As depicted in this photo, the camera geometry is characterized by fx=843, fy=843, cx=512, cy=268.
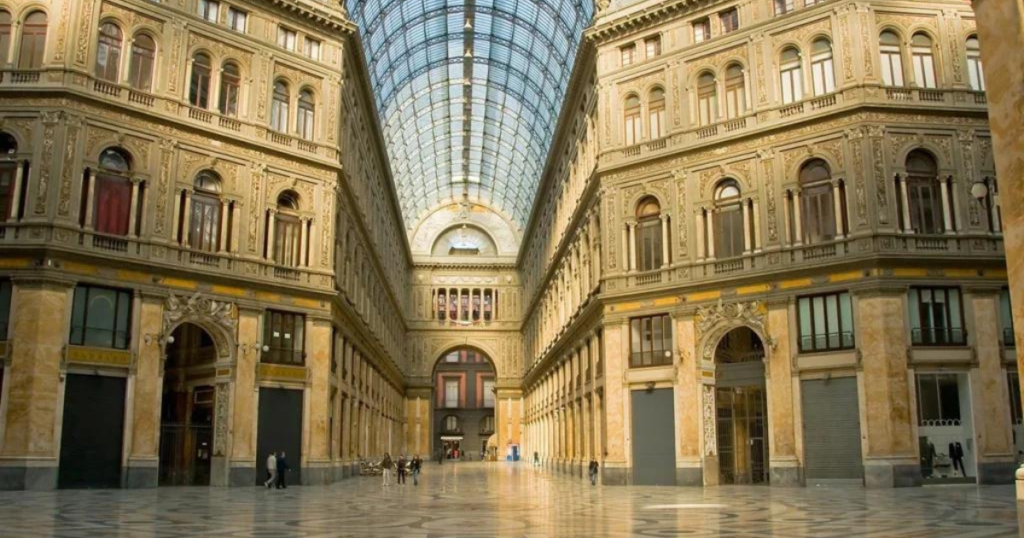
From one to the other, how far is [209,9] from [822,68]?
1046 inches

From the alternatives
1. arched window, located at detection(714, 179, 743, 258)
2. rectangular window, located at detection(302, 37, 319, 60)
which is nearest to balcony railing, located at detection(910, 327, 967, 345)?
arched window, located at detection(714, 179, 743, 258)

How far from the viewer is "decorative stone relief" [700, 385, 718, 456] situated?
36.3 metres

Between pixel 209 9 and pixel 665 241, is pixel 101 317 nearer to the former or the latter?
pixel 209 9

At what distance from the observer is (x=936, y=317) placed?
33000 millimetres

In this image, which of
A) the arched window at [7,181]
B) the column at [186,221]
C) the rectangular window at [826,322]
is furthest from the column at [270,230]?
the rectangular window at [826,322]

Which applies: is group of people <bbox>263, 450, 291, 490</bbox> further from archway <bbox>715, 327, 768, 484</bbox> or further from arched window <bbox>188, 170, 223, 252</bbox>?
archway <bbox>715, 327, 768, 484</bbox>

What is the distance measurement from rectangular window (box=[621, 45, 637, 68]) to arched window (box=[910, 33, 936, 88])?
12453mm

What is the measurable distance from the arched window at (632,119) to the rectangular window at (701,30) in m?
3.87

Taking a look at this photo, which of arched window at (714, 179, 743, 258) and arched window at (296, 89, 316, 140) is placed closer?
arched window at (714, 179, 743, 258)

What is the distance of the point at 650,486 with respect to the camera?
36.4m

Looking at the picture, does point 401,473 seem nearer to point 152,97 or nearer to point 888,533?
point 152,97

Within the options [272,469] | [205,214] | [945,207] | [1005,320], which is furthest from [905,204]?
[205,214]

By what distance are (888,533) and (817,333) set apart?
19.5m

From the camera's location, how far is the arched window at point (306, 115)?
3981 cm
